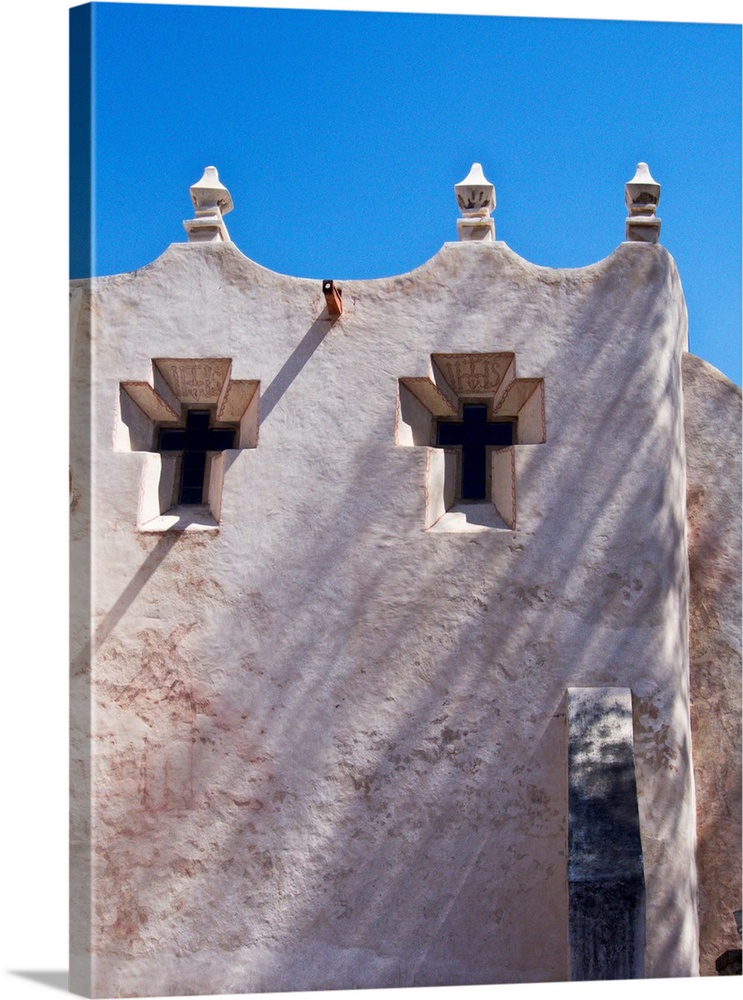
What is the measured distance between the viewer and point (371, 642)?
678cm

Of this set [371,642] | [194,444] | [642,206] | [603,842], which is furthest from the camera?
[194,444]

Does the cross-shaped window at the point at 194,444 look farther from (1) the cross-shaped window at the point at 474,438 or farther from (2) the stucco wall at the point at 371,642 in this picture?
(1) the cross-shaped window at the point at 474,438

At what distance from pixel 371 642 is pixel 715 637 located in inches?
90.0

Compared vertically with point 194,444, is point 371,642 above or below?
below

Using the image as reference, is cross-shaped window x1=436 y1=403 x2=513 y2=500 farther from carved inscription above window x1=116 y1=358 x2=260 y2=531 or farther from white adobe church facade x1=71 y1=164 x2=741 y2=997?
carved inscription above window x1=116 y1=358 x2=260 y2=531

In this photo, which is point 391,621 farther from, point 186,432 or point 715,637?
point 715,637

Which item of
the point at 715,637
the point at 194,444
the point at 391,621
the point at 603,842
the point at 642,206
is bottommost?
A: the point at 603,842

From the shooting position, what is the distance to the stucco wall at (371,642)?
647 cm

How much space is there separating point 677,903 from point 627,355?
3248 mm

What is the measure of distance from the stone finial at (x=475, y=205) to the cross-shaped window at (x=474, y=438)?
1.10m

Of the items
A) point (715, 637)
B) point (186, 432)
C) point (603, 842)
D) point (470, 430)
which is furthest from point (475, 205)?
point (603, 842)

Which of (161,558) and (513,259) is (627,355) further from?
(161,558)

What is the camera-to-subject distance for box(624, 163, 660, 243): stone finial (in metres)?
7.30

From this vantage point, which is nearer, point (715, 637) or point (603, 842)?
point (603, 842)
